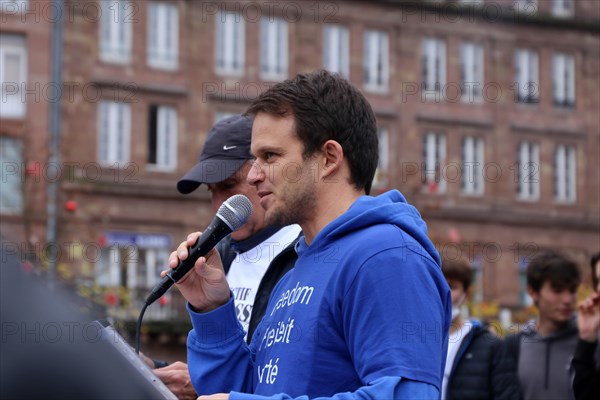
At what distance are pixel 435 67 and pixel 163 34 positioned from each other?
31.2ft

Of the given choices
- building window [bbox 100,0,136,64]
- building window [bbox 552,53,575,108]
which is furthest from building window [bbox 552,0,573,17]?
building window [bbox 100,0,136,64]

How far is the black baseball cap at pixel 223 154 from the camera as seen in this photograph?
5402 millimetres

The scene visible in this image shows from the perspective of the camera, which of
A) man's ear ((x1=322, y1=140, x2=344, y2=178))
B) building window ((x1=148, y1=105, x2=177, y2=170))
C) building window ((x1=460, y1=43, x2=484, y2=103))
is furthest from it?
building window ((x1=460, y1=43, x2=484, y2=103))

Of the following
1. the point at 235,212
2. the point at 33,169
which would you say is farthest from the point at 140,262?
the point at 235,212

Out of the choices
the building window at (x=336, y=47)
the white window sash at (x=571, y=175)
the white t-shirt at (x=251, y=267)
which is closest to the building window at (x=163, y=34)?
the building window at (x=336, y=47)

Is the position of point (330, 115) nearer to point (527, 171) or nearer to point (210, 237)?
point (210, 237)

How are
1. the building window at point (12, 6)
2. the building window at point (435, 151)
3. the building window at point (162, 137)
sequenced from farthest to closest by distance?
1. the building window at point (435, 151)
2. the building window at point (162, 137)
3. the building window at point (12, 6)

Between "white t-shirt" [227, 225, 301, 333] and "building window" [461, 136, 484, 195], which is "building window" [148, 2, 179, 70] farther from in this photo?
"white t-shirt" [227, 225, 301, 333]

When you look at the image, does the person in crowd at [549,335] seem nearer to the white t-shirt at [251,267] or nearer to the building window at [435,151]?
the white t-shirt at [251,267]

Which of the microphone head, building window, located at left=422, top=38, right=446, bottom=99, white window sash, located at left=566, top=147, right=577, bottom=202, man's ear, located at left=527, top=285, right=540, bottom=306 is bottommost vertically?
man's ear, located at left=527, top=285, right=540, bottom=306

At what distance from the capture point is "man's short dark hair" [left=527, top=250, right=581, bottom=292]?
304 inches

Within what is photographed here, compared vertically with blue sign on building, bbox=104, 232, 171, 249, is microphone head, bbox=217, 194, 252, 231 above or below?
above

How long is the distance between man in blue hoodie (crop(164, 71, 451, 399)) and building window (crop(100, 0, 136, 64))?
3396cm

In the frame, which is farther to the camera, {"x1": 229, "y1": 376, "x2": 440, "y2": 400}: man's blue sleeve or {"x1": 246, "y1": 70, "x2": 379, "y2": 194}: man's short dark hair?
{"x1": 246, "y1": 70, "x2": 379, "y2": 194}: man's short dark hair
